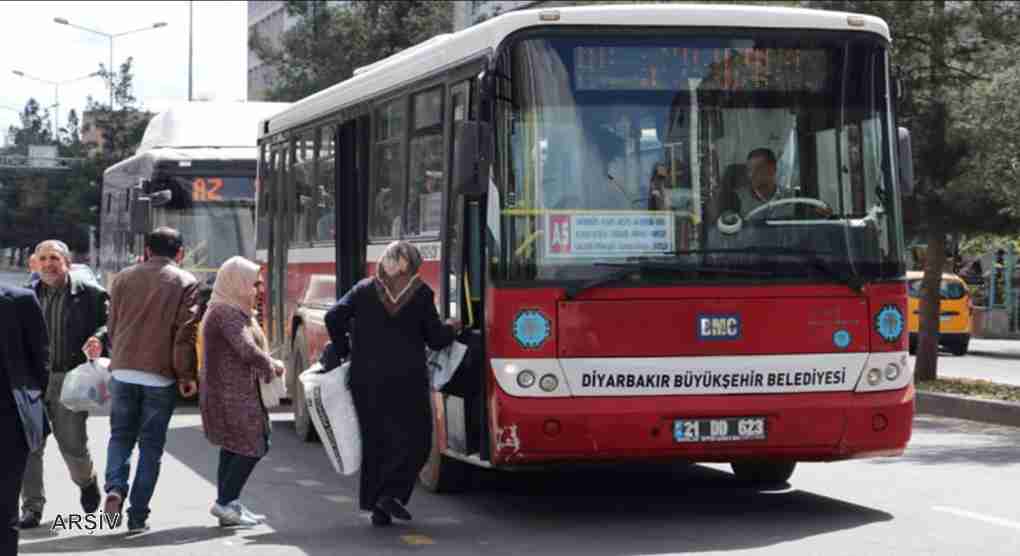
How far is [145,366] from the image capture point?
11406mm

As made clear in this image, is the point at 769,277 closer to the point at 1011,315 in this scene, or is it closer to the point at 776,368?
the point at 776,368

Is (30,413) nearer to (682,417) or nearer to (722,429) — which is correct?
(682,417)

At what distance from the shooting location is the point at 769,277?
1167 cm

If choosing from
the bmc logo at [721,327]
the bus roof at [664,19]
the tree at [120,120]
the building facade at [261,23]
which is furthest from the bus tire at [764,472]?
the building facade at [261,23]

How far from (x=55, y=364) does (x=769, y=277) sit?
13.8 feet

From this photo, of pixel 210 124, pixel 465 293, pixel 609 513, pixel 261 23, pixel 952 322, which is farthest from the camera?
pixel 261 23

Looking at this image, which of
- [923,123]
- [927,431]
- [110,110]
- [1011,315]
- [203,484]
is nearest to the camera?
[203,484]

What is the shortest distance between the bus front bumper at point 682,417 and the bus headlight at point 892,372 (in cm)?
9

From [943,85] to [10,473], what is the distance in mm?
16116

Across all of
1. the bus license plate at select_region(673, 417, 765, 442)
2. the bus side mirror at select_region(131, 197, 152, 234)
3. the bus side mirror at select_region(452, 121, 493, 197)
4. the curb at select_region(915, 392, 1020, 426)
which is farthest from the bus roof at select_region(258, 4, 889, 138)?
the bus side mirror at select_region(131, 197, 152, 234)

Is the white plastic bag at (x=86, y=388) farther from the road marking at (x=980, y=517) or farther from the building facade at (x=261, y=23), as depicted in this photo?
the building facade at (x=261, y=23)

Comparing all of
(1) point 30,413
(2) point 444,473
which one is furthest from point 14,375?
(2) point 444,473

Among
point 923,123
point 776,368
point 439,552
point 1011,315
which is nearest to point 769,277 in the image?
point 776,368

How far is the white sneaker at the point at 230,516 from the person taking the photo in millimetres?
11672
